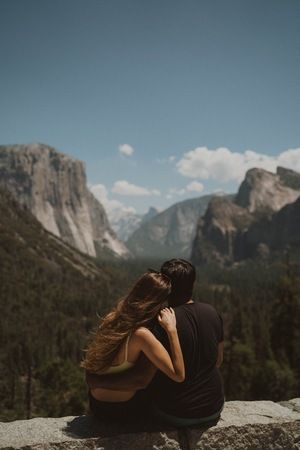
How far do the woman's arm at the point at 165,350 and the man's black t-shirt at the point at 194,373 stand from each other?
146mm

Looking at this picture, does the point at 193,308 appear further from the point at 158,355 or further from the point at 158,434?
the point at 158,434

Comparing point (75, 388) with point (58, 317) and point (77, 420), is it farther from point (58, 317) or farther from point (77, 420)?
point (58, 317)

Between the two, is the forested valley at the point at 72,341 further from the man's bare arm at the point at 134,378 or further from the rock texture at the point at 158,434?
the rock texture at the point at 158,434

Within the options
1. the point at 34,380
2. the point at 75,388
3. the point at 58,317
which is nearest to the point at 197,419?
the point at 75,388

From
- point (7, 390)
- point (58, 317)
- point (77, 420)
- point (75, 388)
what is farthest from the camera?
point (58, 317)

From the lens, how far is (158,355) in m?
5.24

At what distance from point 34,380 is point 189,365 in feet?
354

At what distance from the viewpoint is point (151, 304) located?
5391 millimetres

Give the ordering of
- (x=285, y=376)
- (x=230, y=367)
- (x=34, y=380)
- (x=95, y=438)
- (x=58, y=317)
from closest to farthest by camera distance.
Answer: (x=95, y=438), (x=285, y=376), (x=230, y=367), (x=34, y=380), (x=58, y=317)

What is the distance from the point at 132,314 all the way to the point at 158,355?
25.0 inches

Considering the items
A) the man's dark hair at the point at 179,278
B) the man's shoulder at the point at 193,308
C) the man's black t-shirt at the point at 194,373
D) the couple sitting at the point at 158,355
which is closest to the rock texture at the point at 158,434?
the couple sitting at the point at 158,355

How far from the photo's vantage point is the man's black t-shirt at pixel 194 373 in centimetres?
554

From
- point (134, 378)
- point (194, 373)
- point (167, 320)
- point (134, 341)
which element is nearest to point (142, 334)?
point (134, 341)

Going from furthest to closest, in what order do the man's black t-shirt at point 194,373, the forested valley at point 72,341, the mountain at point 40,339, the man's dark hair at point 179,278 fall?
1. the mountain at point 40,339
2. the forested valley at point 72,341
3. the man's dark hair at point 179,278
4. the man's black t-shirt at point 194,373
